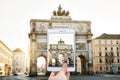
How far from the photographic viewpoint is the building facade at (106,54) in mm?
76312

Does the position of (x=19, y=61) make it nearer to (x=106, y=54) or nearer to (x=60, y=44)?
(x=106, y=54)

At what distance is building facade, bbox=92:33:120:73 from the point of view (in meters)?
76.3

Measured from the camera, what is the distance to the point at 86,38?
5094 cm

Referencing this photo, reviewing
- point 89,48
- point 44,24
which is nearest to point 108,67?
point 89,48

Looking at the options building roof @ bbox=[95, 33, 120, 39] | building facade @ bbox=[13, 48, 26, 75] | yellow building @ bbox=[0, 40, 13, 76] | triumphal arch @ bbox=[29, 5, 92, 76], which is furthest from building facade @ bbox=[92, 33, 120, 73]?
building facade @ bbox=[13, 48, 26, 75]

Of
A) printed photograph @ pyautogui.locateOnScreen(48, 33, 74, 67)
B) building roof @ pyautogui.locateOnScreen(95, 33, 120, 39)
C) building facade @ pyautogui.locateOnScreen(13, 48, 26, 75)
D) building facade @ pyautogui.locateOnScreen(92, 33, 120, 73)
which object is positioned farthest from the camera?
building facade @ pyautogui.locateOnScreen(13, 48, 26, 75)

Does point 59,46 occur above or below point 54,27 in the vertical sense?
below

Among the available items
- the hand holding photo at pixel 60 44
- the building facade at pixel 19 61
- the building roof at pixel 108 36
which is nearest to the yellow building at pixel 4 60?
the hand holding photo at pixel 60 44

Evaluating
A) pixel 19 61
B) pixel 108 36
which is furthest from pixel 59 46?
pixel 19 61

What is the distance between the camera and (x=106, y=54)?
77000 millimetres

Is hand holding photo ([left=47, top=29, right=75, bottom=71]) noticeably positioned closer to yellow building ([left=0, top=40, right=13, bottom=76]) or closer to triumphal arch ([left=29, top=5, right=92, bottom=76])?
triumphal arch ([left=29, top=5, right=92, bottom=76])

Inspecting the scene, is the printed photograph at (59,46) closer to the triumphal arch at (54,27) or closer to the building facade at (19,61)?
the triumphal arch at (54,27)

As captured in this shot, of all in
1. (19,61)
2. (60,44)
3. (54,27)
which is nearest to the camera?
(60,44)

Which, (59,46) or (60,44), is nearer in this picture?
(60,44)
